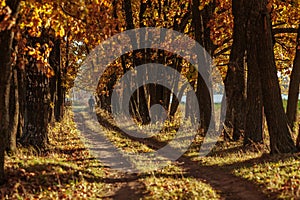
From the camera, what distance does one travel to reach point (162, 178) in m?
11.1

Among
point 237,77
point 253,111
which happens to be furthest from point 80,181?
point 237,77

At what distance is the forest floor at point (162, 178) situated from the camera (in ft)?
30.6

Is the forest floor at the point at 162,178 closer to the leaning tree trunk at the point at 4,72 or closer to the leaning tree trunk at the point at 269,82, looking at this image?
the leaning tree trunk at the point at 269,82

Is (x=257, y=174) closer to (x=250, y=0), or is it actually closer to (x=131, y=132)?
(x=250, y=0)

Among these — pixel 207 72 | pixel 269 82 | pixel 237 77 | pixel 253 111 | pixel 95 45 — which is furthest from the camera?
pixel 207 72

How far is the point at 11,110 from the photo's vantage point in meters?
13.1

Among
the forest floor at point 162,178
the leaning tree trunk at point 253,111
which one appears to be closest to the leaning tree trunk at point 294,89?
the leaning tree trunk at point 253,111

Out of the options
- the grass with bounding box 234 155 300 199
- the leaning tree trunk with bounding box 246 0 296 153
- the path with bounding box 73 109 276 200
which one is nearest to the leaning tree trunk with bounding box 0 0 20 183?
the path with bounding box 73 109 276 200

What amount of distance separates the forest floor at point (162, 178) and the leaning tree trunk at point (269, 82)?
647 mm

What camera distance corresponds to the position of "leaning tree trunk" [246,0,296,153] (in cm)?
1331

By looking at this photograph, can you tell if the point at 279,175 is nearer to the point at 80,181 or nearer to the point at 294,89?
the point at 80,181

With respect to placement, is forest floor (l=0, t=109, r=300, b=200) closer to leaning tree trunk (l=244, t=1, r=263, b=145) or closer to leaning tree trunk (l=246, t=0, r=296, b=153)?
leaning tree trunk (l=246, t=0, r=296, b=153)

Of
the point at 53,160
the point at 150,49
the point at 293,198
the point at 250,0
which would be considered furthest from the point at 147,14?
the point at 293,198

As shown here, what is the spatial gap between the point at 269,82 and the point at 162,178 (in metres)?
4.71
